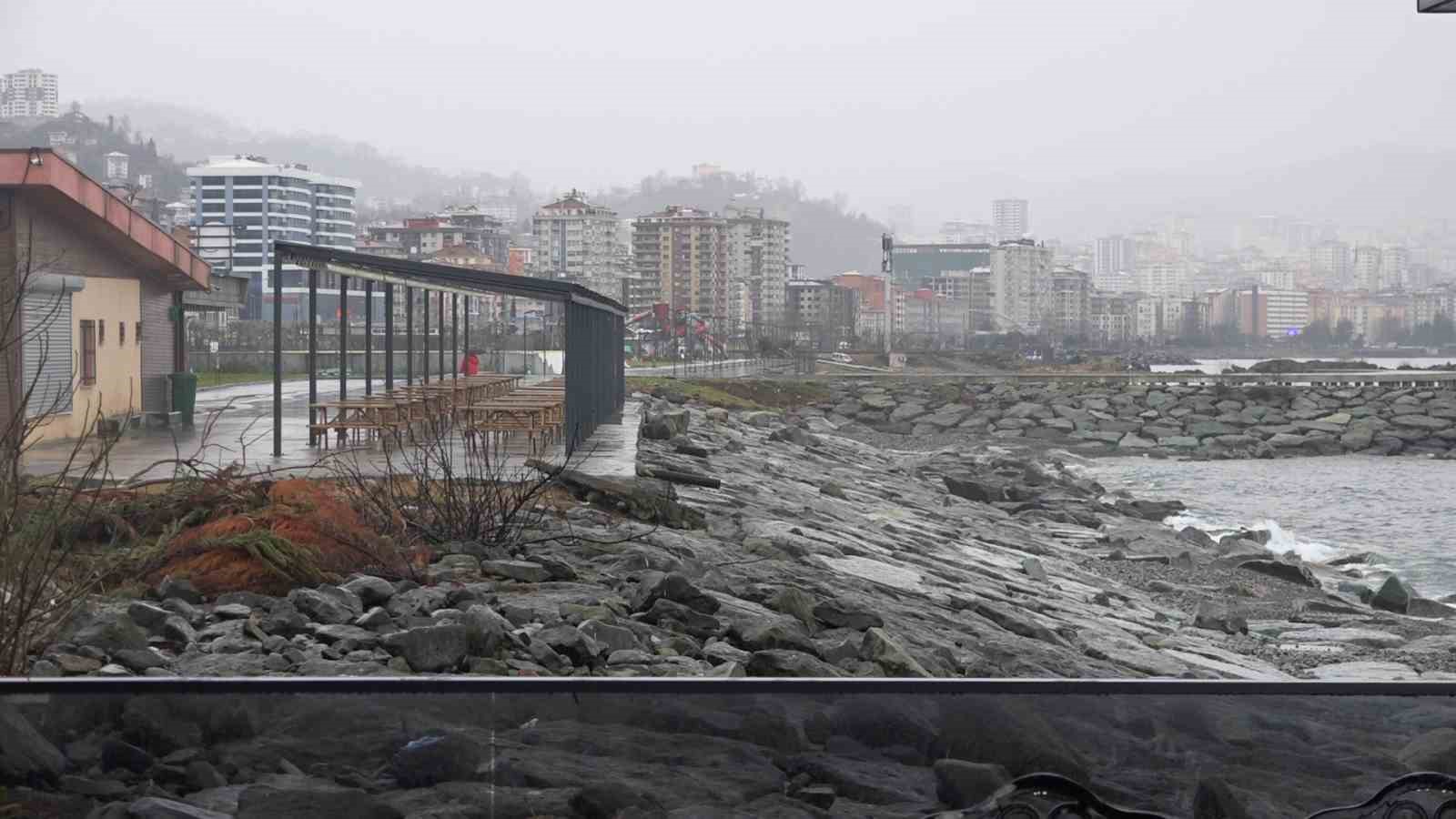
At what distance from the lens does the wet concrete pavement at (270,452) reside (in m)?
13.7

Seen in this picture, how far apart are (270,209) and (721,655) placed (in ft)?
343

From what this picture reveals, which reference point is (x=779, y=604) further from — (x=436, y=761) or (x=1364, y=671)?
(x=436, y=761)

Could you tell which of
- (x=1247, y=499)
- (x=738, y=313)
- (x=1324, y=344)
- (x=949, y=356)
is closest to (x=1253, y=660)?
(x=1247, y=499)

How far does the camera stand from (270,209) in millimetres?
107750

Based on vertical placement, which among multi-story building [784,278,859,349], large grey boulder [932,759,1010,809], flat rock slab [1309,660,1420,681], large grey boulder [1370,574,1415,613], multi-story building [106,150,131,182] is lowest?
large grey boulder [1370,574,1415,613]

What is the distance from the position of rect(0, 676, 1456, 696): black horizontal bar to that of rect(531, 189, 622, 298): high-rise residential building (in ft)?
424

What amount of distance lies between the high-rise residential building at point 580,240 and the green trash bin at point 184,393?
11149cm

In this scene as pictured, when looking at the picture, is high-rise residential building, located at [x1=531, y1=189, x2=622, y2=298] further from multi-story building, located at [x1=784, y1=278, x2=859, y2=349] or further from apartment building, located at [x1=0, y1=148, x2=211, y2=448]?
apartment building, located at [x1=0, y1=148, x2=211, y2=448]

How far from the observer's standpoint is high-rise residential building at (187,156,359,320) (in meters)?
90.8

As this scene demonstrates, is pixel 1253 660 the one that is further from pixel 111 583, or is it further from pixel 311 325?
pixel 311 325

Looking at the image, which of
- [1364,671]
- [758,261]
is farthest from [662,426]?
[758,261]

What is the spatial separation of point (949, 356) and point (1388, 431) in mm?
43708

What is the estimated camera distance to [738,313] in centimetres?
14275

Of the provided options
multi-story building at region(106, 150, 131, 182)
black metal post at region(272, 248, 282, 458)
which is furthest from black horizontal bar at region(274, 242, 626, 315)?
multi-story building at region(106, 150, 131, 182)
